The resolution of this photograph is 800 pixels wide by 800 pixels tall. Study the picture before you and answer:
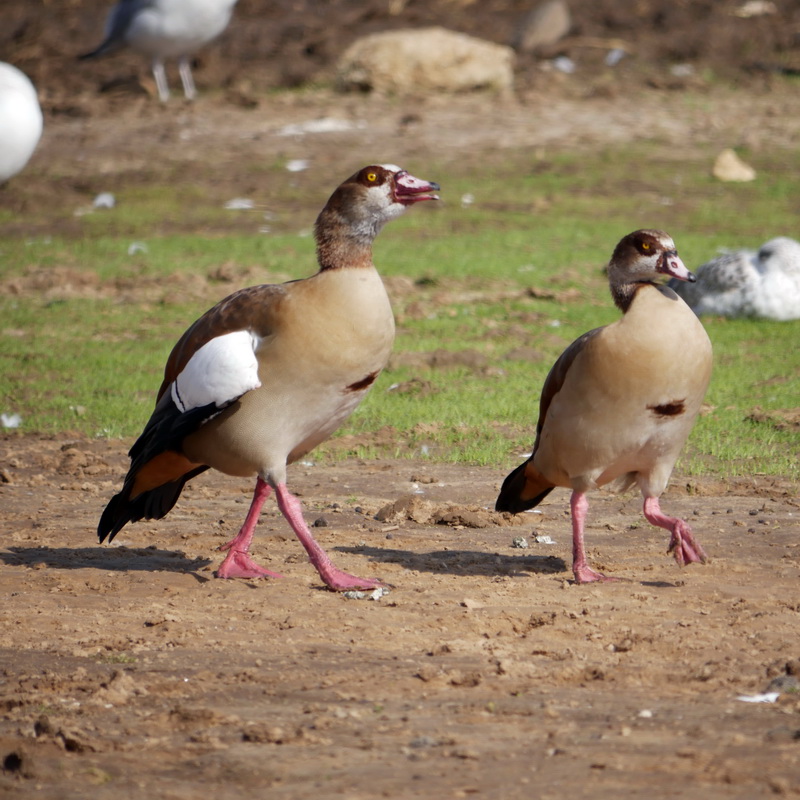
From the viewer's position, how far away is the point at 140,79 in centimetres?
2306

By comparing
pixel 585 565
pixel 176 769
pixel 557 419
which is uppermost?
pixel 176 769

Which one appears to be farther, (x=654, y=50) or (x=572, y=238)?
(x=654, y=50)

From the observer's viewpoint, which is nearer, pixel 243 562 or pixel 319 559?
pixel 319 559

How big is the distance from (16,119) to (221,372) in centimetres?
796

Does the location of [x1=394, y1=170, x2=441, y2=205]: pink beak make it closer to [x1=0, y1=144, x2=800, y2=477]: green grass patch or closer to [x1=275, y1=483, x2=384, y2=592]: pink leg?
[x1=275, y1=483, x2=384, y2=592]: pink leg

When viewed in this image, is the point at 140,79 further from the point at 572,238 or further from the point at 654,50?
the point at 572,238

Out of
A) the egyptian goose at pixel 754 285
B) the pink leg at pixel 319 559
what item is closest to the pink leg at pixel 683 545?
the pink leg at pixel 319 559

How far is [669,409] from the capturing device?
5746mm

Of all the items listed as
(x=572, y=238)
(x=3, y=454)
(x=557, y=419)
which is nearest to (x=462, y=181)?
(x=572, y=238)

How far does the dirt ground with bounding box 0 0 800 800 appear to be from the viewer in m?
3.95

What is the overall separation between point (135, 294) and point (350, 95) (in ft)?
30.5

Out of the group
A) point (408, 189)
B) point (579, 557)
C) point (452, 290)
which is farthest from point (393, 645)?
point (452, 290)

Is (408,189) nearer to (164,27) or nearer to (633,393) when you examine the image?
(633,393)

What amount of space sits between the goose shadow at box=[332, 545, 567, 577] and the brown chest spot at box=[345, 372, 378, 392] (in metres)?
0.94
